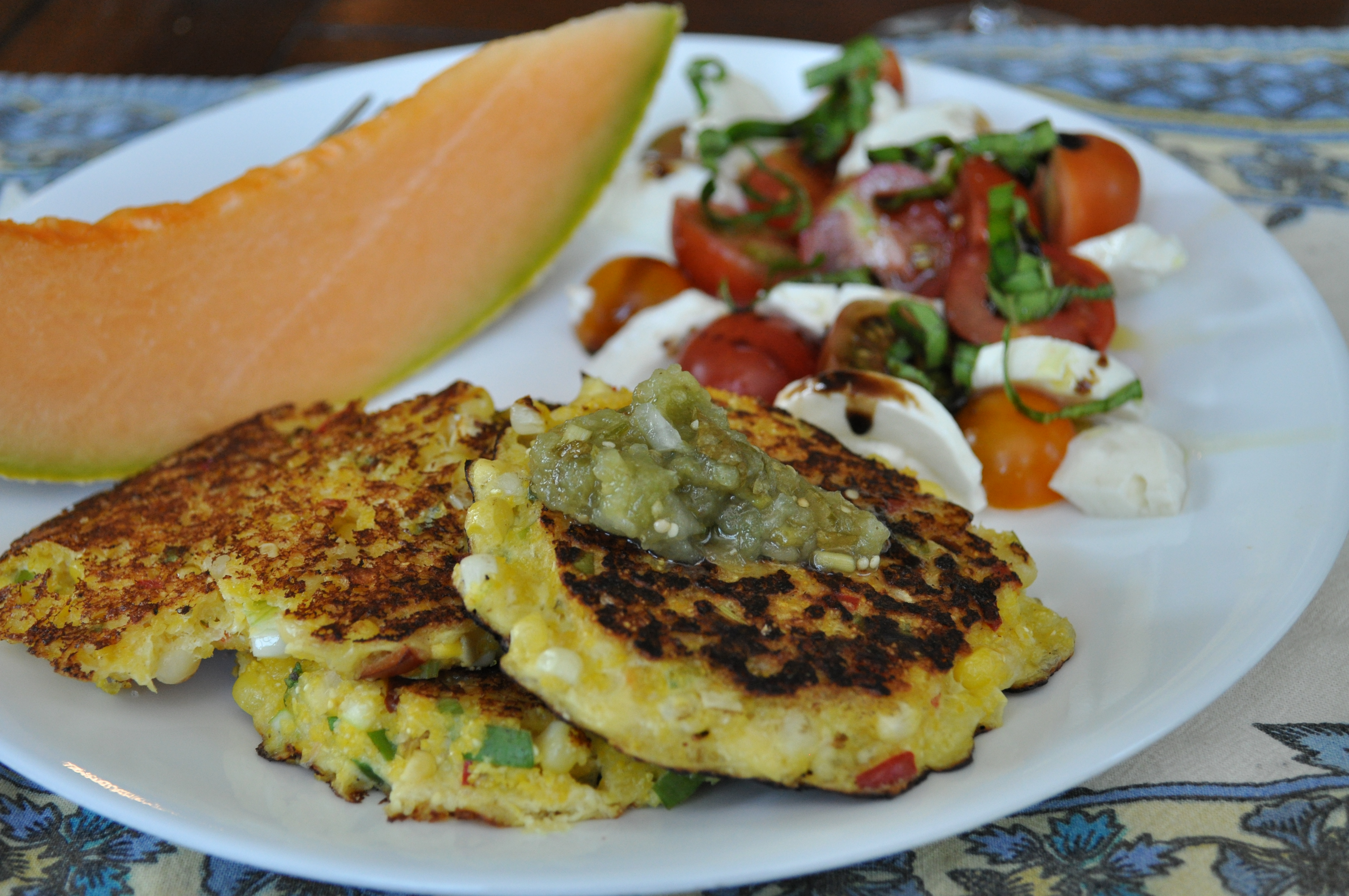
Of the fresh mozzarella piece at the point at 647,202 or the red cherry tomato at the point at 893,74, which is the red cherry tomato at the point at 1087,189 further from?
the fresh mozzarella piece at the point at 647,202

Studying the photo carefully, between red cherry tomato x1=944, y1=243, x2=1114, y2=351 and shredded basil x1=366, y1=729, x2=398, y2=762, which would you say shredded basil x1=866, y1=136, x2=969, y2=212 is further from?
shredded basil x1=366, y1=729, x2=398, y2=762

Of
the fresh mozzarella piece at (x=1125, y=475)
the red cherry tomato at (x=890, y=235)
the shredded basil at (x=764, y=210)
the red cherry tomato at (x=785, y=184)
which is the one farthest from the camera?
the red cherry tomato at (x=785, y=184)

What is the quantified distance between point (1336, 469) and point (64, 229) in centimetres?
204

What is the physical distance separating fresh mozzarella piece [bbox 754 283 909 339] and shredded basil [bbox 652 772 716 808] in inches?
40.7

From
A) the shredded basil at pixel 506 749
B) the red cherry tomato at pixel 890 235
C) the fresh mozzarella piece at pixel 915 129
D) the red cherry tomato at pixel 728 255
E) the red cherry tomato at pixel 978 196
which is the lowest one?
the shredded basil at pixel 506 749

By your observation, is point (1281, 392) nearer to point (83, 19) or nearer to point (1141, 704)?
point (1141, 704)

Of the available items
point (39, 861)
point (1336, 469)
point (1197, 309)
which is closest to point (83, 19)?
point (39, 861)

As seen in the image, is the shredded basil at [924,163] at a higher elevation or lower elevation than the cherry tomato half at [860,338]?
higher

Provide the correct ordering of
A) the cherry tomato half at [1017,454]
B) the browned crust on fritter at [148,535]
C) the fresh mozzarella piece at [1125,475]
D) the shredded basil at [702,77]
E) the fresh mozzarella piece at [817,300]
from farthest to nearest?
the shredded basil at [702,77] < the fresh mozzarella piece at [817,300] < the cherry tomato half at [1017,454] < the fresh mozzarella piece at [1125,475] < the browned crust on fritter at [148,535]

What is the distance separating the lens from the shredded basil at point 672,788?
1.14m

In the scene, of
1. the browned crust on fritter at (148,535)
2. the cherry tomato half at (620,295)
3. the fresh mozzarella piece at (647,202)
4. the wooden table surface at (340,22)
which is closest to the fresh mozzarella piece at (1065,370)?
the cherry tomato half at (620,295)

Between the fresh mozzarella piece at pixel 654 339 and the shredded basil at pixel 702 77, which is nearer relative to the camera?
the fresh mozzarella piece at pixel 654 339

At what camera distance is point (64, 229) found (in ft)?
6.08

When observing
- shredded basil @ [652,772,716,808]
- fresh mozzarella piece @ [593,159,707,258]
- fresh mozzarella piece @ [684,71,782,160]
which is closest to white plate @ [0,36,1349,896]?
shredded basil @ [652,772,716,808]
